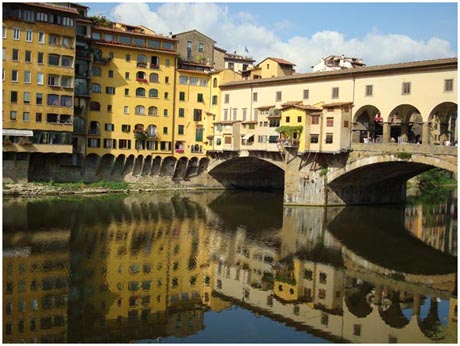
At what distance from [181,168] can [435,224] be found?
28.1m

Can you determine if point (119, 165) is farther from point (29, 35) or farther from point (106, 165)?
point (29, 35)

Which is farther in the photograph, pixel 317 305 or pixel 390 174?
pixel 390 174

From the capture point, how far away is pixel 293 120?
49781mm

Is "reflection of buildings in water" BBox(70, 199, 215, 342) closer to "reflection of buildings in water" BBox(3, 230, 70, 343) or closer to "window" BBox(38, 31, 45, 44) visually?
"reflection of buildings in water" BBox(3, 230, 70, 343)

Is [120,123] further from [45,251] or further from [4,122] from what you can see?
[45,251]

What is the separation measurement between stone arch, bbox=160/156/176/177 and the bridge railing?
21.9 meters

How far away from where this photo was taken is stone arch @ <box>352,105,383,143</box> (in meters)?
47.8

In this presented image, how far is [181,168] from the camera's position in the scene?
6262cm

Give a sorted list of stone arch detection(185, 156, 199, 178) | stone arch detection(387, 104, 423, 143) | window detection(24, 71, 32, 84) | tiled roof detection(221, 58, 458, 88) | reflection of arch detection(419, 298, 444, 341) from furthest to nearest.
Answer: stone arch detection(185, 156, 199, 178) < window detection(24, 71, 32, 84) < stone arch detection(387, 104, 423, 143) < tiled roof detection(221, 58, 458, 88) < reflection of arch detection(419, 298, 444, 341)

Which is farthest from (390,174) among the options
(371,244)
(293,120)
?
(371,244)

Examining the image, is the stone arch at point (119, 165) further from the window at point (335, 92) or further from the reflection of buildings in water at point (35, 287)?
the reflection of buildings in water at point (35, 287)

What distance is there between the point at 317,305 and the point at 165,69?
41.5 metres

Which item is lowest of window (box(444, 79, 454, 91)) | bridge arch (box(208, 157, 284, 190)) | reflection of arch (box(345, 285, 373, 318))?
reflection of arch (box(345, 285, 373, 318))

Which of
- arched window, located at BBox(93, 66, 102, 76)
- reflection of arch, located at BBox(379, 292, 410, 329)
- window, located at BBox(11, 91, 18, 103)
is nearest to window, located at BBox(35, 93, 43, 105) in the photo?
window, located at BBox(11, 91, 18, 103)
